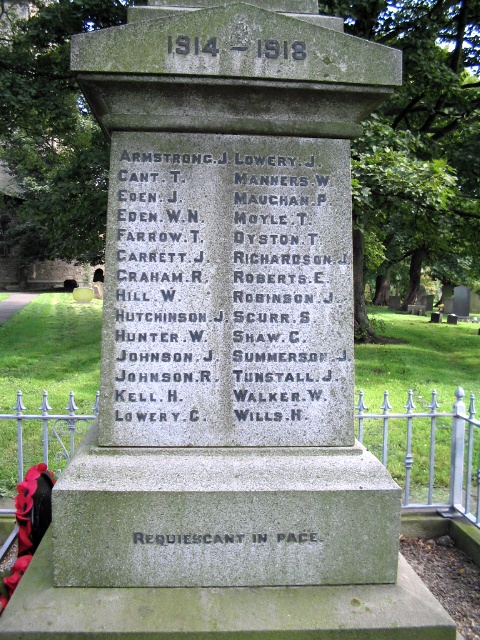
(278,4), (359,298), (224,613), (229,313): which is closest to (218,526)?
(224,613)

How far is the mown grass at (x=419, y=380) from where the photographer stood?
6.31m

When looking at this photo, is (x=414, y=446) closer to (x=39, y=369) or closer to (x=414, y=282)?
(x=39, y=369)

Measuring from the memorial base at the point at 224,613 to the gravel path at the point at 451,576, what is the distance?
3.39 feet

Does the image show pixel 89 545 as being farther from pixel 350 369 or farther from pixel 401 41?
pixel 401 41

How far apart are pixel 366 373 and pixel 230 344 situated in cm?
857

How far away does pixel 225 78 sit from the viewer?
8.77ft

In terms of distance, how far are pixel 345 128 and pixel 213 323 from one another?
1186mm

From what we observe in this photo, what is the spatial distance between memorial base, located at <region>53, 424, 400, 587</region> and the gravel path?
111 cm

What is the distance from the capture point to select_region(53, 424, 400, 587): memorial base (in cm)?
261

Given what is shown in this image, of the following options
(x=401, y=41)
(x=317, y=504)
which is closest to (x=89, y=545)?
(x=317, y=504)

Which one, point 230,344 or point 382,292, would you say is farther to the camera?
point 382,292

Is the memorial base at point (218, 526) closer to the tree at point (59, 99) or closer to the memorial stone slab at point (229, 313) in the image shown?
the memorial stone slab at point (229, 313)

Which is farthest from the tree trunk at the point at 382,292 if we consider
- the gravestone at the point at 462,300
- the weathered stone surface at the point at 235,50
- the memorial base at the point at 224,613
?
the memorial base at the point at 224,613

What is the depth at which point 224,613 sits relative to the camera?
248cm
